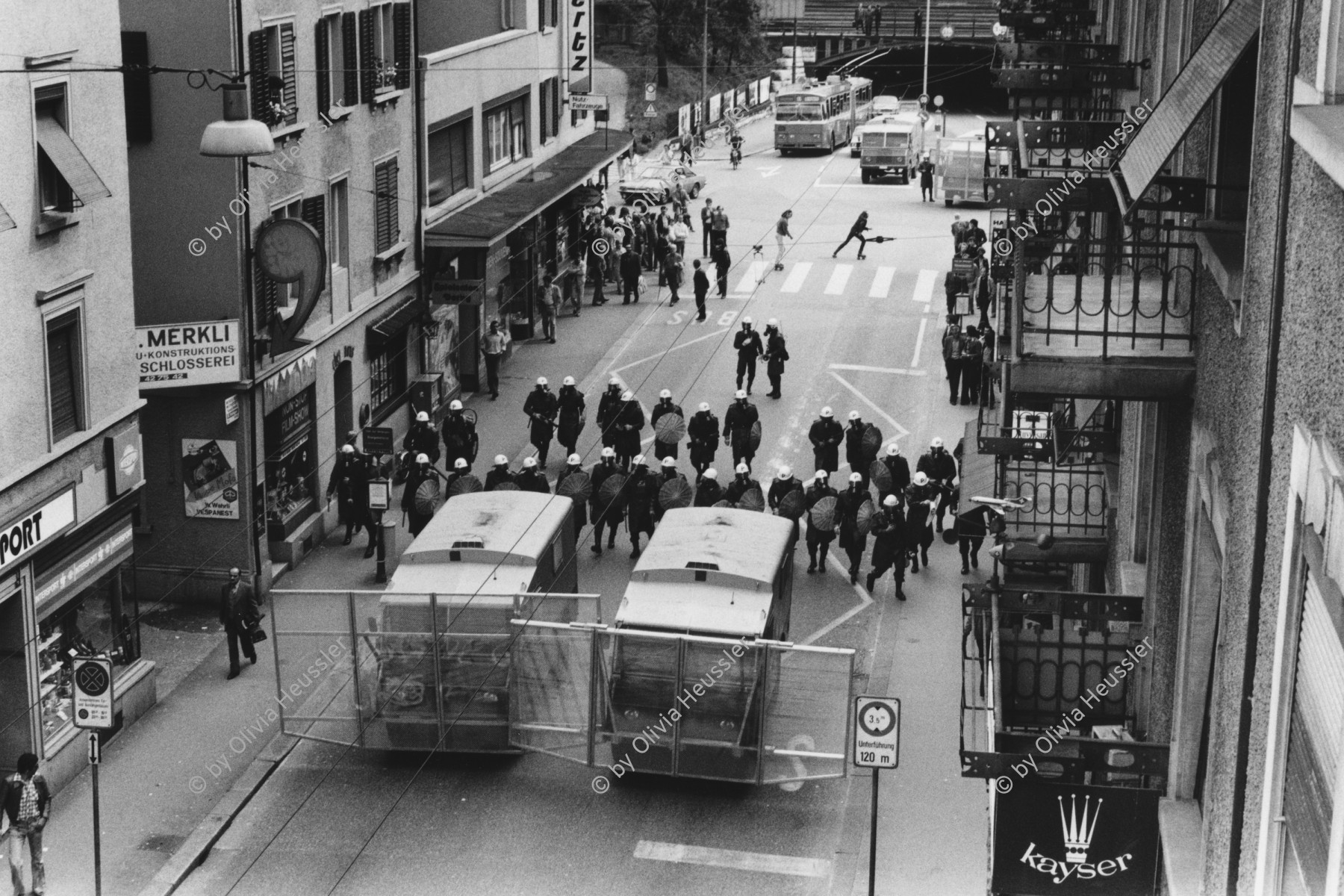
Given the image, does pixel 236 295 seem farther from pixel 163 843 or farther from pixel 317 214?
pixel 163 843

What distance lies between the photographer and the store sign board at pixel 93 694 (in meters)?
17.0

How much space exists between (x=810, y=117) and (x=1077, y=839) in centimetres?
6208

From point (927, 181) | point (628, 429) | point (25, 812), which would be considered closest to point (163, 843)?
point (25, 812)

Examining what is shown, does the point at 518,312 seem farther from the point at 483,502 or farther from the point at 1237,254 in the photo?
the point at 1237,254

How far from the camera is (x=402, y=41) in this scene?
33312 millimetres

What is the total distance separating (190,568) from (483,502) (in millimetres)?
5839

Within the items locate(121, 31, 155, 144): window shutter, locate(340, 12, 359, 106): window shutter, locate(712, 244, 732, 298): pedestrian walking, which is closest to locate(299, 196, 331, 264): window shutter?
locate(340, 12, 359, 106): window shutter

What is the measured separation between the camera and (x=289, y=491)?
28562 millimetres

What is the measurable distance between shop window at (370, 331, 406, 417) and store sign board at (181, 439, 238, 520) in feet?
21.0

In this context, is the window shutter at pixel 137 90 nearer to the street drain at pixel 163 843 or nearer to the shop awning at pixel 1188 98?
the street drain at pixel 163 843

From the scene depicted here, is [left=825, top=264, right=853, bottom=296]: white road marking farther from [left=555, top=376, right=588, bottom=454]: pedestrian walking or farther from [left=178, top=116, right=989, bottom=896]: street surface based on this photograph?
[left=178, top=116, right=989, bottom=896]: street surface

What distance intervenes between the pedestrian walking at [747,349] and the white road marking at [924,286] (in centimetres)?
1089

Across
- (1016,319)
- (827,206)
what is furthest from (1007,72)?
(827,206)

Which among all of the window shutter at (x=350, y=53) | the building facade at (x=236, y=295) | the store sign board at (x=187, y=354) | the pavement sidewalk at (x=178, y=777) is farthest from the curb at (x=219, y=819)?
the window shutter at (x=350, y=53)
